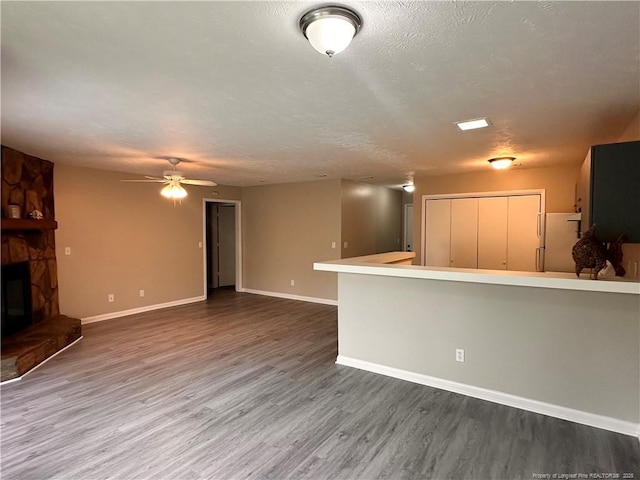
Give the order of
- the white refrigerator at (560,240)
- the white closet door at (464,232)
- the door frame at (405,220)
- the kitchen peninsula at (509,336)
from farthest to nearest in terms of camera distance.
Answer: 1. the door frame at (405,220)
2. the white closet door at (464,232)
3. the white refrigerator at (560,240)
4. the kitchen peninsula at (509,336)

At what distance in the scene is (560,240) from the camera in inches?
182

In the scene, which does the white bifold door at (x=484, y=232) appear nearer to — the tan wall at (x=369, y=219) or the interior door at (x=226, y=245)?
the tan wall at (x=369, y=219)

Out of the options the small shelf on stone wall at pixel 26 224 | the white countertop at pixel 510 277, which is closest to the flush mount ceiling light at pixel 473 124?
the white countertop at pixel 510 277

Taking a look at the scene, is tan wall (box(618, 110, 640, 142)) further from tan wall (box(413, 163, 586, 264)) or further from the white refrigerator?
tan wall (box(413, 163, 586, 264))

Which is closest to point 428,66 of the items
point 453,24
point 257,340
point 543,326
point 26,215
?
point 453,24

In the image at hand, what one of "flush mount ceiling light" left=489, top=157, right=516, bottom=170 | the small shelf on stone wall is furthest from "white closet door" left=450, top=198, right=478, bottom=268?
the small shelf on stone wall

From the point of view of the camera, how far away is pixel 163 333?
491 centimetres

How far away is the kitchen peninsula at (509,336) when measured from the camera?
260 cm

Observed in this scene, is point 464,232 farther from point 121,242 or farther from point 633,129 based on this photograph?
point 121,242

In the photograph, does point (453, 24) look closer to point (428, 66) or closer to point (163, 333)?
point (428, 66)

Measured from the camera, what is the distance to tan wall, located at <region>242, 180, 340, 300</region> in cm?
671

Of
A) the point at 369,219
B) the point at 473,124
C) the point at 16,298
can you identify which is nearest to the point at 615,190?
the point at 473,124

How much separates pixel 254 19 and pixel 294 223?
5.68m

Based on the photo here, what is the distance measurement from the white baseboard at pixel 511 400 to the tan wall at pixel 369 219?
3.30 m
